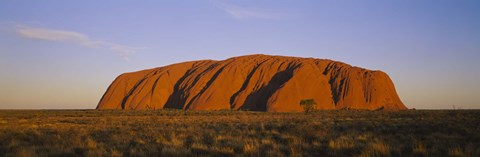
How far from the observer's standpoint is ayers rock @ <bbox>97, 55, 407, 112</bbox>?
70.1 meters

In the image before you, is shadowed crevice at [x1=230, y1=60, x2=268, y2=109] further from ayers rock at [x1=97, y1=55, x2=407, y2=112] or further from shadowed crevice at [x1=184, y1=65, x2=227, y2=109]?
shadowed crevice at [x1=184, y1=65, x2=227, y2=109]

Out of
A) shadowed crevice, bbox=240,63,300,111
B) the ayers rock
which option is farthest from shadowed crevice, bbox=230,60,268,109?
shadowed crevice, bbox=240,63,300,111

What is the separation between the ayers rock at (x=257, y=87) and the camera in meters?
70.1

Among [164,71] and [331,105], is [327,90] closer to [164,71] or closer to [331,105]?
[331,105]

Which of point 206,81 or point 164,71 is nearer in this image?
point 206,81

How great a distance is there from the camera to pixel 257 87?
243ft

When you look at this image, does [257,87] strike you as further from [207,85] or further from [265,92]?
[207,85]

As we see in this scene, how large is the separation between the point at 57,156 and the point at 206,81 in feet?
223

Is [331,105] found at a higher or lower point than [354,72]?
lower

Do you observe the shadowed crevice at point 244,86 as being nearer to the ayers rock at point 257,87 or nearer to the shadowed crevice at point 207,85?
the ayers rock at point 257,87

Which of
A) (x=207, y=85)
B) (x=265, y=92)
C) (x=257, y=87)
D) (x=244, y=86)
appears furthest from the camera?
(x=207, y=85)

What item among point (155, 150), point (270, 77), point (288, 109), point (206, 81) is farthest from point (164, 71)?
point (155, 150)

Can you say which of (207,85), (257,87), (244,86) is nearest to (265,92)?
(257,87)

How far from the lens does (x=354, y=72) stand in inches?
3088
